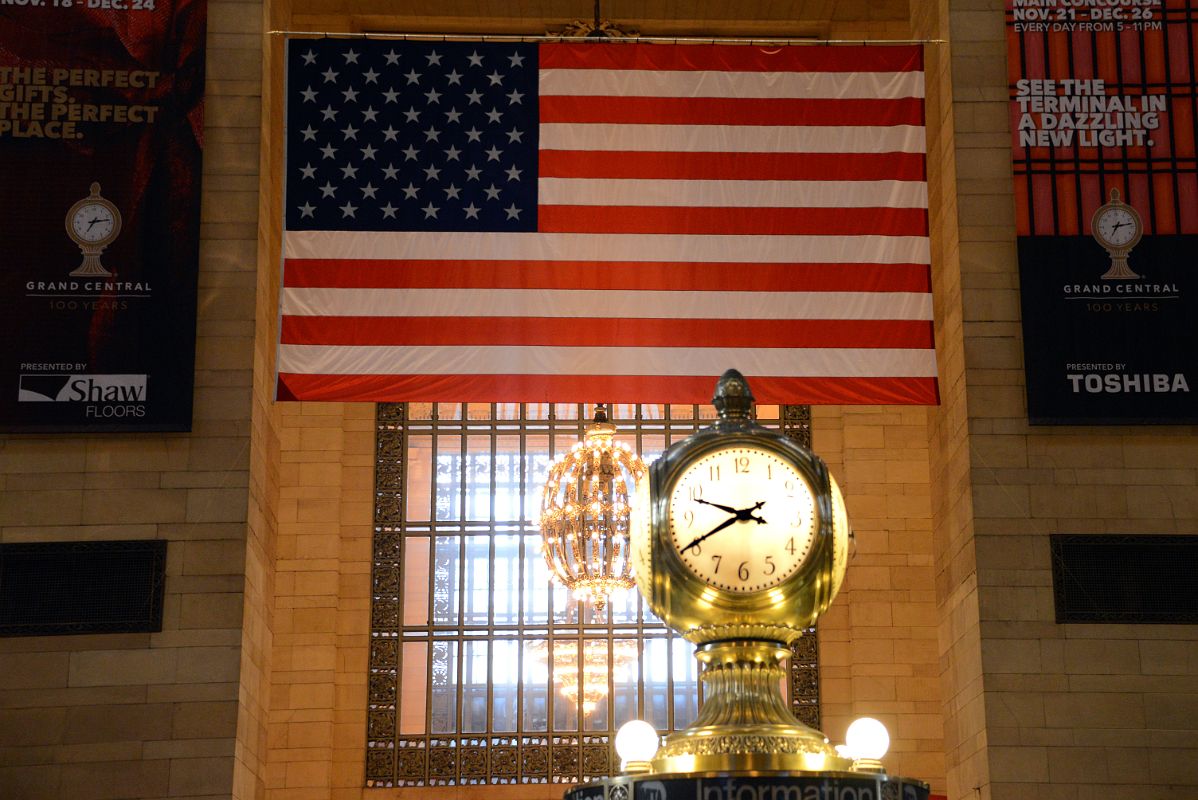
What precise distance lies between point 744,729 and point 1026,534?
849 cm

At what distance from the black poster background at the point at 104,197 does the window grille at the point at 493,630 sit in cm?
565

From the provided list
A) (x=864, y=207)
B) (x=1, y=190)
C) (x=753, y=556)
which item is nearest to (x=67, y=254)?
(x=1, y=190)

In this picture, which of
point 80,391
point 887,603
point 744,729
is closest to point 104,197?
point 80,391

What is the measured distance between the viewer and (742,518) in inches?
84.1

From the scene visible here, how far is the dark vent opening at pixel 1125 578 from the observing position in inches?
391

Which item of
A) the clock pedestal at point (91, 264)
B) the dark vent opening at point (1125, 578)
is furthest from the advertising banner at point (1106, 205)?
the clock pedestal at point (91, 264)

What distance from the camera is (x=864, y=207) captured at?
10.3 metres

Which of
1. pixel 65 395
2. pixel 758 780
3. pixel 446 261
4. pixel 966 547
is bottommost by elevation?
pixel 758 780

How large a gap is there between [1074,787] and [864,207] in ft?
12.4

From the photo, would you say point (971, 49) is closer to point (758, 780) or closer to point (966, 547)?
point (966, 547)

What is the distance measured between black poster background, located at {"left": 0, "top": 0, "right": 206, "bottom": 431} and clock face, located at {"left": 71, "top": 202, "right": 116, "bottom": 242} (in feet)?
0.24

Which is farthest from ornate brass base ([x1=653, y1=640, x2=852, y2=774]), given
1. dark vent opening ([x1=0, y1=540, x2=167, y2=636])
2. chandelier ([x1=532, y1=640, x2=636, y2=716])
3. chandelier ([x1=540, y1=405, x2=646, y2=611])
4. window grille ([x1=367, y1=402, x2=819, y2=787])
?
chandelier ([x1=532, y1=640, x2=636, y2=716])

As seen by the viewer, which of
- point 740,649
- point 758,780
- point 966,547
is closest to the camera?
point 758,780

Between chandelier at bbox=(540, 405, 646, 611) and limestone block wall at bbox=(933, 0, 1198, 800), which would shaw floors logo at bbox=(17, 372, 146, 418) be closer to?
chandelier at bbox=(540, 405, 646, 611)
